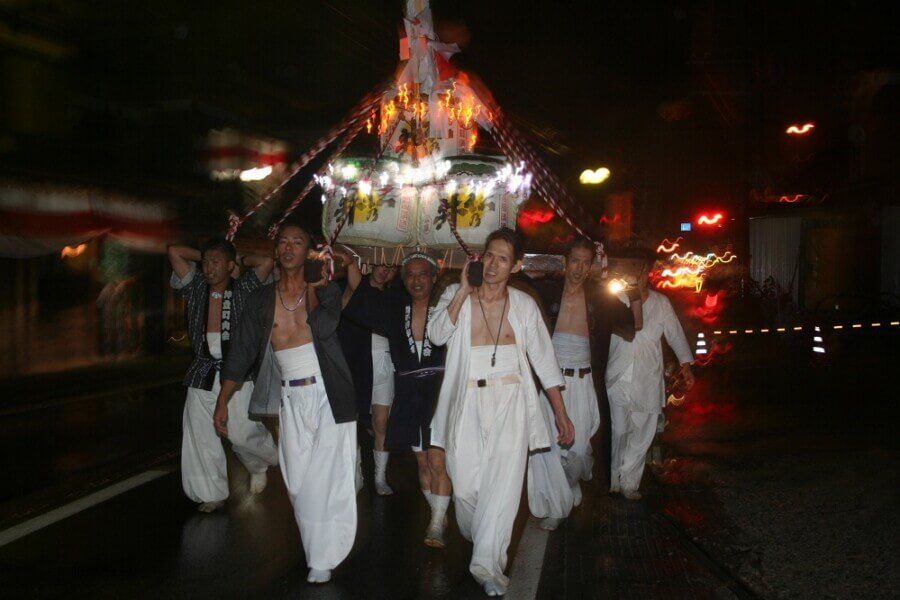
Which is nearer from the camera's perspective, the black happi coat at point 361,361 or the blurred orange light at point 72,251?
the black happi coat at point 361,361

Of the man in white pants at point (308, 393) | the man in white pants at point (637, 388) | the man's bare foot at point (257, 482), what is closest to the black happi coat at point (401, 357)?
the man in white pants at point (308, 393)

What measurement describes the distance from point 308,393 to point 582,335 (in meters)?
2.41

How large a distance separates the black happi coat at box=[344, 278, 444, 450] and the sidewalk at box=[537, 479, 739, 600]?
1340mm

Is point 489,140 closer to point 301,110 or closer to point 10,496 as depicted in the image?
point 10,496

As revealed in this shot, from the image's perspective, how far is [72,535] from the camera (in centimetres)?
555

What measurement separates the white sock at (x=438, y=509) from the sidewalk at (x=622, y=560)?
0.76 metres

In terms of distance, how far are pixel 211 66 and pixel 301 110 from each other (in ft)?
9.05

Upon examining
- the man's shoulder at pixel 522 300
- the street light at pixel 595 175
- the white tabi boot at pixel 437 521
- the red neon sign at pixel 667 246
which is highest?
the street light at pixel 595 175

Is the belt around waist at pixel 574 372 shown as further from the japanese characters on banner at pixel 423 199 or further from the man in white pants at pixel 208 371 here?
the man in white pants at pixel 208 371

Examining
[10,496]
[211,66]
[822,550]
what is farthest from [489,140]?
[211,66]

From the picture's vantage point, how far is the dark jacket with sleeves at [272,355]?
4902mm

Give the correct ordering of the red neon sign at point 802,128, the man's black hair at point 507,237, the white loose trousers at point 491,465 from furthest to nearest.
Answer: the red neon sign at point 802,128, the man's black hair at point 507,237, the white loose trousers at point 491,465

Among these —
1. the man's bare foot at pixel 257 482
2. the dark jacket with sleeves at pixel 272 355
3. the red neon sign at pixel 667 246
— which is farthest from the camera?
the red neon sign at pixel 667 246

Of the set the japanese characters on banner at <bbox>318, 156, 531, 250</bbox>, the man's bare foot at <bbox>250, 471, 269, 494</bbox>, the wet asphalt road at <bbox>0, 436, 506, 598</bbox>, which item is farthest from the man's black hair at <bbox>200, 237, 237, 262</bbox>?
the wet asphalt road at <bbox>0, 436, 506, 598</bbox>
